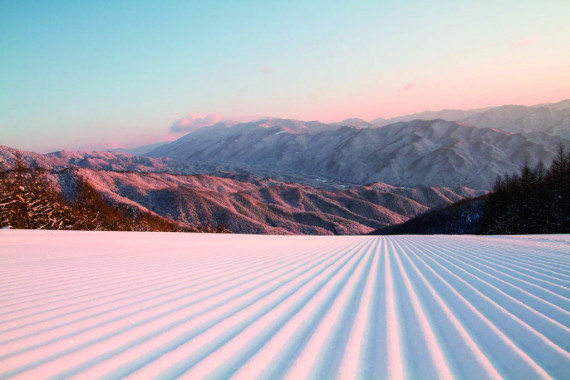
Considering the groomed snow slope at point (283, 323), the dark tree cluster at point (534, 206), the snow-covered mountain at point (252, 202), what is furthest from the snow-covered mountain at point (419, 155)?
the groomed snow slope at point (283, 323)

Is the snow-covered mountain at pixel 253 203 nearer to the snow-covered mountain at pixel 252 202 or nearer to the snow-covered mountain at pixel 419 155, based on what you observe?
the snow-covered mountain at pixel 252 202

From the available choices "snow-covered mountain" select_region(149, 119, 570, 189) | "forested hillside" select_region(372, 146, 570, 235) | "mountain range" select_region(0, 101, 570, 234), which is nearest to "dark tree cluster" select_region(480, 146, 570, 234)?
"forested hillside" select_region(372, 146, 570, 235)

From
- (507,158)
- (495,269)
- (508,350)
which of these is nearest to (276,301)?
(508,350)

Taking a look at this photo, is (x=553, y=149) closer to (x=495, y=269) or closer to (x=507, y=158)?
(x=507, y=158)

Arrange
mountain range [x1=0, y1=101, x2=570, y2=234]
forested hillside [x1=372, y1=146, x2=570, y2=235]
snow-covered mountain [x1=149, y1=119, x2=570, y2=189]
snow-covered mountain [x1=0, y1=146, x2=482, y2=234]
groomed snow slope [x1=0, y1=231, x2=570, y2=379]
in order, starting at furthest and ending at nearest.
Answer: snow-covered mountain [x1=149, y1=119, x2=570, y2=189]
mountain range [x1=0, y1=101, x2=570, y2=234]
snow-covered mountain [x1=0, y1=146, x2=482, y2=234]
forested hillside [x1=372, y1=146, x2=570, y2=235]
groomed snow slope [x1=0, y1=231, x2=570, y2=379]

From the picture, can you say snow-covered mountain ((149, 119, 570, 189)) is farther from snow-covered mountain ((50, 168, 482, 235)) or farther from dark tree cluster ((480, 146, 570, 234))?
dark tree cluster ((480, 146, 570, 234))

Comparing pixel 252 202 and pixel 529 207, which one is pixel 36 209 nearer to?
pixel 252 202
